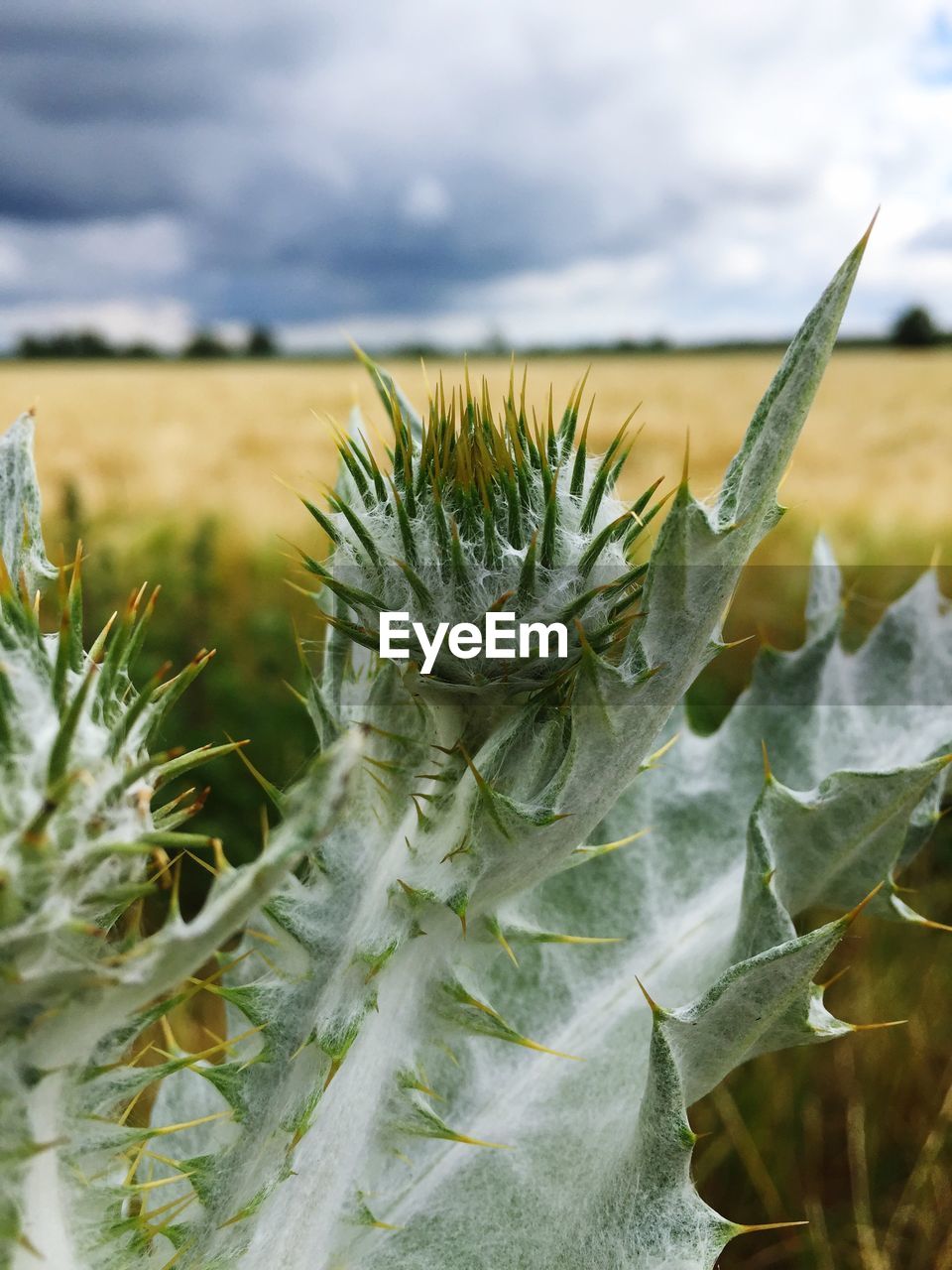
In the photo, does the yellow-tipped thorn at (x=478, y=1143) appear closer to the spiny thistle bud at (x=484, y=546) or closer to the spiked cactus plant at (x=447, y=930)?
the spiked cactus plant at (x=447, y=930)

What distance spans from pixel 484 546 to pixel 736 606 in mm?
4592

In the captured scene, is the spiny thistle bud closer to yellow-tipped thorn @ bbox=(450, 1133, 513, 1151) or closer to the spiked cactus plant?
the spiked cactus plant

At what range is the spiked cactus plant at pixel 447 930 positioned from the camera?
0.78 meters

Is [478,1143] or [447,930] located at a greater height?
[447,930]

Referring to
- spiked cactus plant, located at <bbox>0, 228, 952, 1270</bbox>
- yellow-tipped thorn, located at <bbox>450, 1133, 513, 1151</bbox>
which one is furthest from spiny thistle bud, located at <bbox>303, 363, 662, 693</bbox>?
yellow-tipped thorn, located at <bbox>450, 1133, 513, 1151</bbox>

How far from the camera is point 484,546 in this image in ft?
3.16

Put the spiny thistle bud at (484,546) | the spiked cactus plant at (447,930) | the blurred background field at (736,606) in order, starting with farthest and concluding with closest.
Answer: the blurred background field at (736,606) < the spiny thistle bud at (484,546) < the spiked cactus plant at (447,930)

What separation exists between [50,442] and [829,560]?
263 inches

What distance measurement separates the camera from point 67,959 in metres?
0.75

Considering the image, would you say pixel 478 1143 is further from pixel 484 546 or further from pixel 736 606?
pixel 736 606

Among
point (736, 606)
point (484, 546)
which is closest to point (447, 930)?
point (484, 546)

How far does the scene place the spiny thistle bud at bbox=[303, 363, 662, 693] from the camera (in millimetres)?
959

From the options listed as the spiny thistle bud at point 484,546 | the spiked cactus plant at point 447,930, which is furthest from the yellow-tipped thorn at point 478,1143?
the spiny thistle bud at point 484,546

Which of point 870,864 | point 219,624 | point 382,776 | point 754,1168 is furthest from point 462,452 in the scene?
point 219,624
